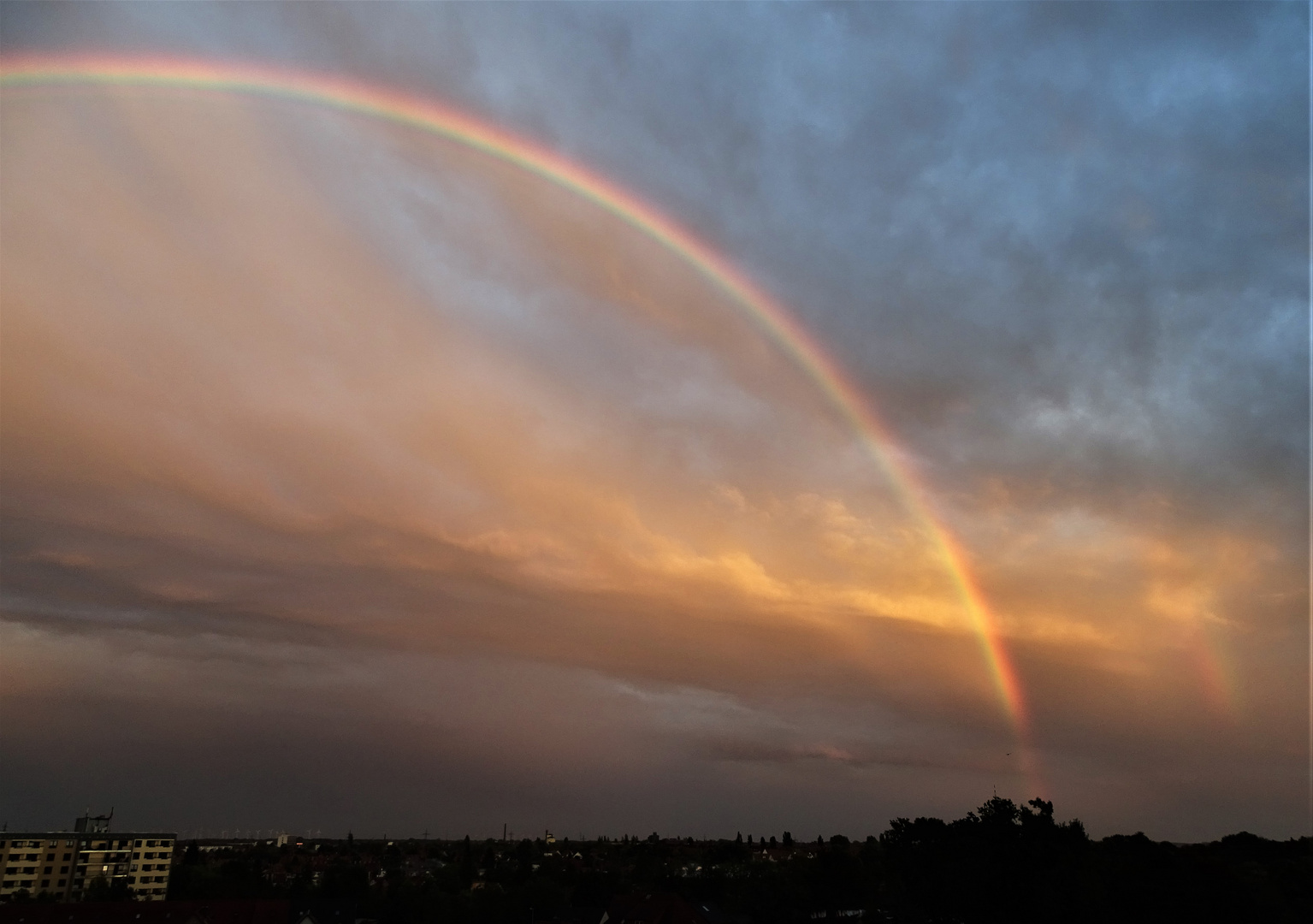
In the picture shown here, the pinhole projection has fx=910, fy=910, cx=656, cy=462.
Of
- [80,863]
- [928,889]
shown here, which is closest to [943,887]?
[928,889]

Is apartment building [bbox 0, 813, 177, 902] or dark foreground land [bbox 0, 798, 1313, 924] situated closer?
dark foreground land [bbox 0, 798, 1313, 924]

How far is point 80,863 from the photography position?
14375 cm

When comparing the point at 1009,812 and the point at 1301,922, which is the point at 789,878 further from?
the point at 1301,922

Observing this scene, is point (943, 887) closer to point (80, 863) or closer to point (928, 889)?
point (928, 889)

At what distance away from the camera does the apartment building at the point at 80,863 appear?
138m

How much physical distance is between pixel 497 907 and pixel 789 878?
3596 centimetres

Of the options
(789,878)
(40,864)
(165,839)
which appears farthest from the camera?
(165,839)

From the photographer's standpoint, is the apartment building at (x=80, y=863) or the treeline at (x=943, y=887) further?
the apartment building at (x=80, y=863)

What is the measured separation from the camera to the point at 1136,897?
229 feet

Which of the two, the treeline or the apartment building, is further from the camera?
the apartment building

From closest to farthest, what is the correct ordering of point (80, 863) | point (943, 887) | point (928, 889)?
point (943, 887)
point (928, 889)
point (80, 863)

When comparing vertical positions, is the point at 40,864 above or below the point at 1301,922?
below

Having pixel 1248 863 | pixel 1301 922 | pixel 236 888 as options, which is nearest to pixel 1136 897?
pixel 1301 922

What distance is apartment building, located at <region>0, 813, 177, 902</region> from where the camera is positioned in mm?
137750
